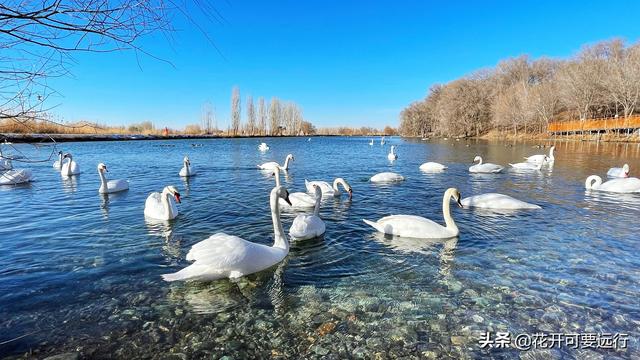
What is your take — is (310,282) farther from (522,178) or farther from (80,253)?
(522,178)

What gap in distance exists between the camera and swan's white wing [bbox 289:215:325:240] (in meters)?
7.36

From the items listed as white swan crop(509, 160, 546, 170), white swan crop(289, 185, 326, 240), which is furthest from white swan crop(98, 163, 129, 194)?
white swan crop(509, 160, 546, 170)

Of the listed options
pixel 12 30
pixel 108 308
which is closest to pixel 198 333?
pixel 108 308

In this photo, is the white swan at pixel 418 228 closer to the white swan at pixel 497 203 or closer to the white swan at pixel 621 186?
the white swan at pixel 497 203

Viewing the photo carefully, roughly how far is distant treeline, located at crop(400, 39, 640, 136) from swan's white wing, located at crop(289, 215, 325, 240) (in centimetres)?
5632

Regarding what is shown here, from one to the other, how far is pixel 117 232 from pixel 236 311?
5.17 m

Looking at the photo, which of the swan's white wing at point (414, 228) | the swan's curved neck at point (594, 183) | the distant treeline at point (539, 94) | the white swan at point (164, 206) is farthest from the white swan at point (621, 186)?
the distant treeline at point (539, 94)

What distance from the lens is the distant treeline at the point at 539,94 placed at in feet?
164

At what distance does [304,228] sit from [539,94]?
74245mm

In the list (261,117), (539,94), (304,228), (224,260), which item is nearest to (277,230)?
(304,228)

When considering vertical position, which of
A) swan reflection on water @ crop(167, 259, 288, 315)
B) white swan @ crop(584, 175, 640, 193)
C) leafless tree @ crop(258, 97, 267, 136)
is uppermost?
leafless tree @ crop(258, 97, 267, 136)

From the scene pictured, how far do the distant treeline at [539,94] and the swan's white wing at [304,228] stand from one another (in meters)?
56.3

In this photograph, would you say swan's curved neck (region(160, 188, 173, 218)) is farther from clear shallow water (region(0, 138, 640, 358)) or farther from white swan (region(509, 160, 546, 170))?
white swan (region(509, 160, 546, 170))

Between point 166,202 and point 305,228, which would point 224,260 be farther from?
point 166,202
